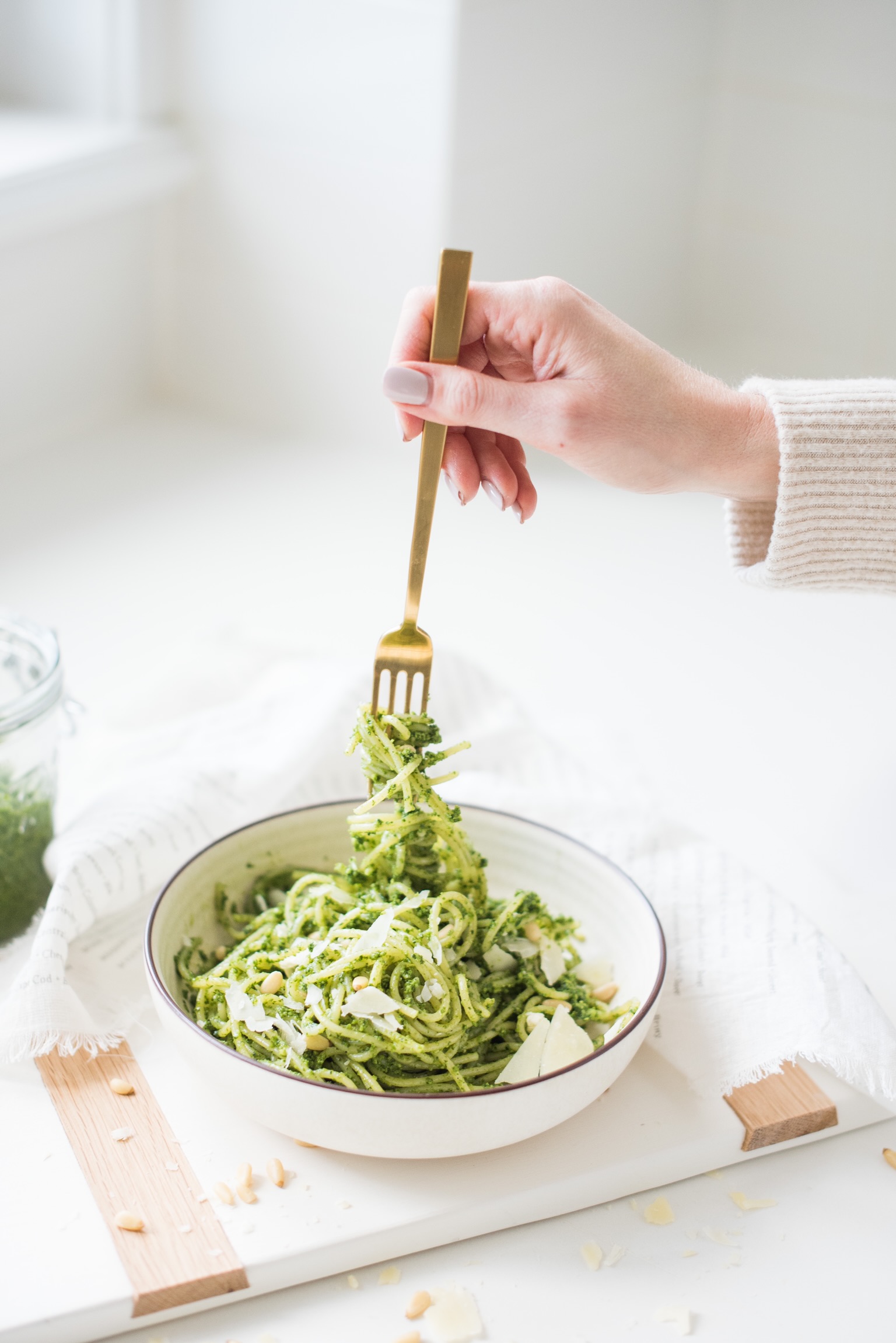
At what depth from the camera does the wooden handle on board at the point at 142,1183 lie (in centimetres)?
76

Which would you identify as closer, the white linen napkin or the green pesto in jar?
the white linen napkin

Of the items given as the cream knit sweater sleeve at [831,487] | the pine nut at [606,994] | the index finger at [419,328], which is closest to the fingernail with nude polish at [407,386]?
the index finger at [419,328]

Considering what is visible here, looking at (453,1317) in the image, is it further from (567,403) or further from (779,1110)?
(567,403)

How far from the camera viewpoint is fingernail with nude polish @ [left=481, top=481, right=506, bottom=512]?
1.09 m

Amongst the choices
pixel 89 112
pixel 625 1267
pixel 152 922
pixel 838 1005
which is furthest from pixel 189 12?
pixel 625 1267

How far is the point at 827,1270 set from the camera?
31.7 inches

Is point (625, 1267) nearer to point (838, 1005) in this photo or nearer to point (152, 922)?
point (838, 1005)

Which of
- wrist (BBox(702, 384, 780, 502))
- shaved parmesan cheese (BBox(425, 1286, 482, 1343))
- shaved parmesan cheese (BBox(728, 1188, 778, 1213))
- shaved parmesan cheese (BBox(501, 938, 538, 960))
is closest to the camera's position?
shaved parmesan cheese (BBox(425, 1286, 482, 1343))

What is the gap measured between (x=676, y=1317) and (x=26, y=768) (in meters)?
0.65

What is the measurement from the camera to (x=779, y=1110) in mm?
897

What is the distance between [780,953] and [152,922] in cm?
48

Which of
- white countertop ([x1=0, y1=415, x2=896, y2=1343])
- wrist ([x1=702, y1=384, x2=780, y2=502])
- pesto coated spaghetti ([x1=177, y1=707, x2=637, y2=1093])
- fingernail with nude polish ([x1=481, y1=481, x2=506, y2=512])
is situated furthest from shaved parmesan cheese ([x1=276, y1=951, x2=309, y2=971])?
wrist ([x1=702, y1=384, x2=780, y2=502])

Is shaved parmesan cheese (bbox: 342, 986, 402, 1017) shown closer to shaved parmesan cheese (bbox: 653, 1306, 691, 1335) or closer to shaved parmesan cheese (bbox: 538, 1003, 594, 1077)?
shaved parmesan cheese (bbox: 538, 1003, 594, 1077)

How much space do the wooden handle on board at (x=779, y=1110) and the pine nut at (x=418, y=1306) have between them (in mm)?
250
